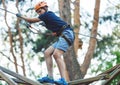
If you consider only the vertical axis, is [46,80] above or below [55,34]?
below

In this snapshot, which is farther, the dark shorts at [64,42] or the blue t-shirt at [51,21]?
the blue t-shirt at [51,21]

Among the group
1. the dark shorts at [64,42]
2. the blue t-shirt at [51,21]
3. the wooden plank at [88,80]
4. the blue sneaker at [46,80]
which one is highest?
the blue t-shirt at [51,21]

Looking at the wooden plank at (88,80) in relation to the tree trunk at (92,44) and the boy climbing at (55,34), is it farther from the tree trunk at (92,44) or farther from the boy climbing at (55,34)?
the tree trunk at (92,44)

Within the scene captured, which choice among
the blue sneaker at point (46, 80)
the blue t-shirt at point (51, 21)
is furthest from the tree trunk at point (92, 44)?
the blue sneaker at point (46, 80)

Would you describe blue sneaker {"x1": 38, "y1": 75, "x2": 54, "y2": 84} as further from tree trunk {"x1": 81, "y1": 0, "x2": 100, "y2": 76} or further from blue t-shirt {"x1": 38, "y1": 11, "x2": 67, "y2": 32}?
tree trunk {"x1": 81, "y1": 0, "x2": 100, "y2": 76}

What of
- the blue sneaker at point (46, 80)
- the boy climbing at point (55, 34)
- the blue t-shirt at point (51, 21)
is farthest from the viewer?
the blue t-shirt at point (51, 21)

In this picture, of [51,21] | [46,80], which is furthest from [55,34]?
[46,80]

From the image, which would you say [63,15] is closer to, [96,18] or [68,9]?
[68,9]

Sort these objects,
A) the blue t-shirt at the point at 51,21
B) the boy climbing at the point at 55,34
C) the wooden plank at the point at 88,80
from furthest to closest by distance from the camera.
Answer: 1. the blue t-shirt at the point at 51,21
2. the boy climbing at the point at 55,34
3. the wooden plank at the point at 88,80

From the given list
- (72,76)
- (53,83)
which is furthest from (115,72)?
(72,76)

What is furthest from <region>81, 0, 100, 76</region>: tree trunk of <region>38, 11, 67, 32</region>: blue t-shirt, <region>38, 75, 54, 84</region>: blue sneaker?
<region>38, 75, 54, 84</region>: blue sneaker

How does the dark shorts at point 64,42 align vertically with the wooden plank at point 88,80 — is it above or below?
above

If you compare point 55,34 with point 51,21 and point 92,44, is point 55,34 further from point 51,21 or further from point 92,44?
point 92,44

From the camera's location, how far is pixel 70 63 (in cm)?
841
